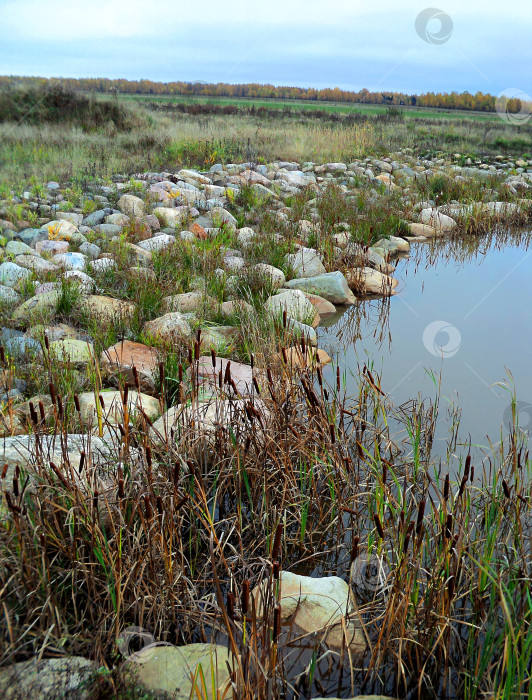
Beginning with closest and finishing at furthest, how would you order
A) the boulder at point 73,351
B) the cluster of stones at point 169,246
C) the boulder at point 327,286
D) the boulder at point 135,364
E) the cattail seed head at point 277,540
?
the cattail seed head at point 277,540
the boulder at point 135,364
the boulder at point 73,351
the cluster of stones at point 169,246
the boulder at point 327,286

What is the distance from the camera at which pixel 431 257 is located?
712 centimetres

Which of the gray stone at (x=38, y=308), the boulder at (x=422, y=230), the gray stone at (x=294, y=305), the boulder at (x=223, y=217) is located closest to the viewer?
the gray stone at (x=38, y=308)

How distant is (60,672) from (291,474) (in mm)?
1113

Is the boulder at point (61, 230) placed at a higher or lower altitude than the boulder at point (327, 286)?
higher

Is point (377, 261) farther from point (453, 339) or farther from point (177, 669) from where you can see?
point (177, 669)

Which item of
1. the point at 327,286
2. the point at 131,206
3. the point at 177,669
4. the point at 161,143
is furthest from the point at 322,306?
the point at 161,143

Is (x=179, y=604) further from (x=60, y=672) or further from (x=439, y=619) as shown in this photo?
(x=439, y=619)

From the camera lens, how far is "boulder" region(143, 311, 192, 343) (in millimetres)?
3781

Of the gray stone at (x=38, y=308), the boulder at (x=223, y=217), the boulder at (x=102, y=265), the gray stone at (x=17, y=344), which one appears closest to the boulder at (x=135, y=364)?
the gray stone at (x=17, y=344)

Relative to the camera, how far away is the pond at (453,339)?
10.9 ft

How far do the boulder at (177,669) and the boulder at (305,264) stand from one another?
4.37 meters

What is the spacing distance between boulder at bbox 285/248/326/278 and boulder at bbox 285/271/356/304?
320 millimetres

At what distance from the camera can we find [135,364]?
342cm

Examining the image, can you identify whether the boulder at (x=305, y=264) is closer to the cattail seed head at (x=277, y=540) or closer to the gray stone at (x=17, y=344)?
the gray stone at (x=17, y=344)
